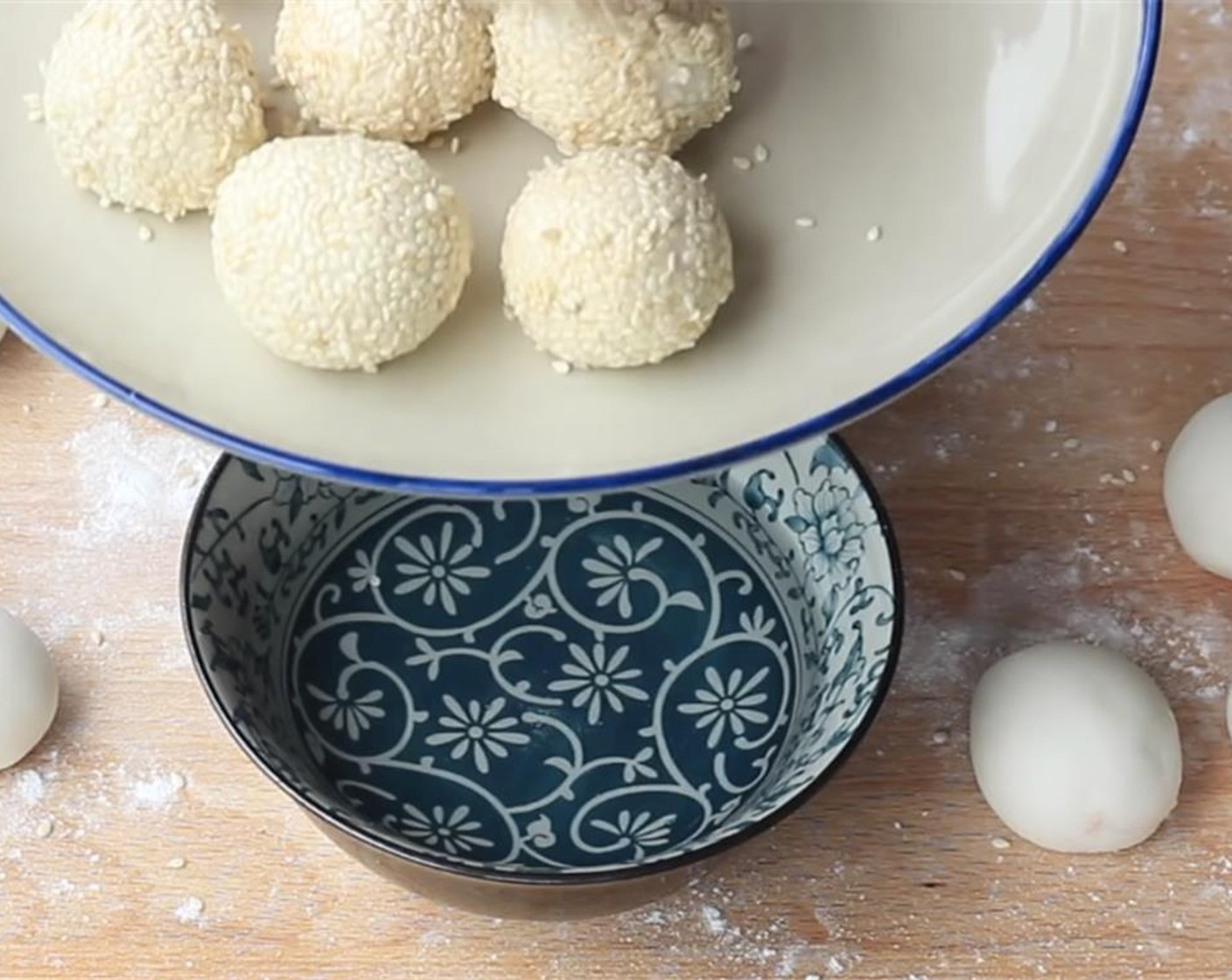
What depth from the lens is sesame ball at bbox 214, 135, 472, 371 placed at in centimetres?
44

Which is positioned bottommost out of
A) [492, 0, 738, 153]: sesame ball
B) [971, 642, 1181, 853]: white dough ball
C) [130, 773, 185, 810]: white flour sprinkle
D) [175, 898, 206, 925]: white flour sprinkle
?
[971, 642, 1181, 853]: white dough ball

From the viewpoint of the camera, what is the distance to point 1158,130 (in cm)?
94

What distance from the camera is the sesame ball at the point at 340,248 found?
44 cm

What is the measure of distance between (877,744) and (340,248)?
1.29 ft

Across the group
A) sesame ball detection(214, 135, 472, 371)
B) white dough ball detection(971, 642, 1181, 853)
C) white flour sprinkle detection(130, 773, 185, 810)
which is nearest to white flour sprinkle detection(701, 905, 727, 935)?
white dough ball detection(971, 642, 1181, 853)

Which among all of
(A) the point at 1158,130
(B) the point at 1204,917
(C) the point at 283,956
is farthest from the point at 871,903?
(A) the point at 1158,130

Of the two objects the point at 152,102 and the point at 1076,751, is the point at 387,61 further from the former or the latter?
the point at 1076,751

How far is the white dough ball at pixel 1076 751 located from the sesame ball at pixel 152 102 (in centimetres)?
42

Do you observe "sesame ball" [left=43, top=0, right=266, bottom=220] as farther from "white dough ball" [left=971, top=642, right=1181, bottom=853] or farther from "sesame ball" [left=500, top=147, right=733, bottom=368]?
"white dough ball" [left=971, top=642, right=1181, bottom=853]

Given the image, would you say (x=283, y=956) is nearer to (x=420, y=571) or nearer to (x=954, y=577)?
(x=420, y=571)

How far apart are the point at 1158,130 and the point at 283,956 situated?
2.21 feet

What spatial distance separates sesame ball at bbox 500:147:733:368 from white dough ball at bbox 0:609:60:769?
357 mm

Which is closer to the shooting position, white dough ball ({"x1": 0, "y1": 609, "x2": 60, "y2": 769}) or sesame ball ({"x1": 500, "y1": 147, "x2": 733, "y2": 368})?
sesame ball ({"x1": 500, "y1": 147, "x2": 733, "y2": 368})

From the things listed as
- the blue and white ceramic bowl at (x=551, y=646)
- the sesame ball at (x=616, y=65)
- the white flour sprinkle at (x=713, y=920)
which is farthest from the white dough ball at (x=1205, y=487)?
the sesame ball at (x=616, y=65)
